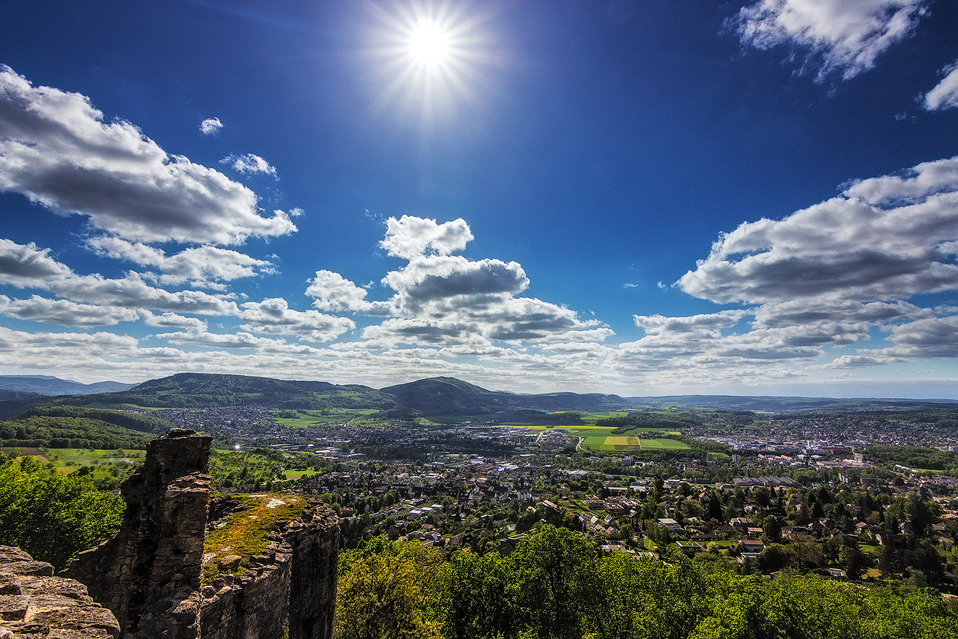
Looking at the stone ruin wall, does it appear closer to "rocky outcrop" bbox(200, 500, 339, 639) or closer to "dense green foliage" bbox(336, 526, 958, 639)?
"rocky outcrop" bbox(200, 500, 339, 639)

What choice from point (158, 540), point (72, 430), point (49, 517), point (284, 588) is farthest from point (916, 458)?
point (72, 430)

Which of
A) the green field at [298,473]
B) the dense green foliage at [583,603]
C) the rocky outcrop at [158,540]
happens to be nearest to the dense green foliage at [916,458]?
the dense green foliage at [583,603]

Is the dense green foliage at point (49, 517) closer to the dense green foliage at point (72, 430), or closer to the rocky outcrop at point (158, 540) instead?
the rocky outcrop at point (158, 540)

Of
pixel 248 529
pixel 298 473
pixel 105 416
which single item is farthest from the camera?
pixel 105 416

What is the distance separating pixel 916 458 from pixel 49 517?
894 ft

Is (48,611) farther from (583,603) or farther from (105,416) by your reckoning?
(105,416)

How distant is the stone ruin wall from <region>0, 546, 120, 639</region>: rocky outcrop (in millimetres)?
2537

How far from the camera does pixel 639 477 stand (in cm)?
14712

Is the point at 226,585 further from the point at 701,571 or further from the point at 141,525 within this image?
→ the point at 701,571

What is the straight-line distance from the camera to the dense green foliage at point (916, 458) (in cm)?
16219

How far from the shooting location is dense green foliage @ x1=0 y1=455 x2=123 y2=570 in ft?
73.0

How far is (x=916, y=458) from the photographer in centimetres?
17650

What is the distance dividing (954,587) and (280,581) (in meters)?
93.6

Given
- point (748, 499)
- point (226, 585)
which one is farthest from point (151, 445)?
point (748, 499)
